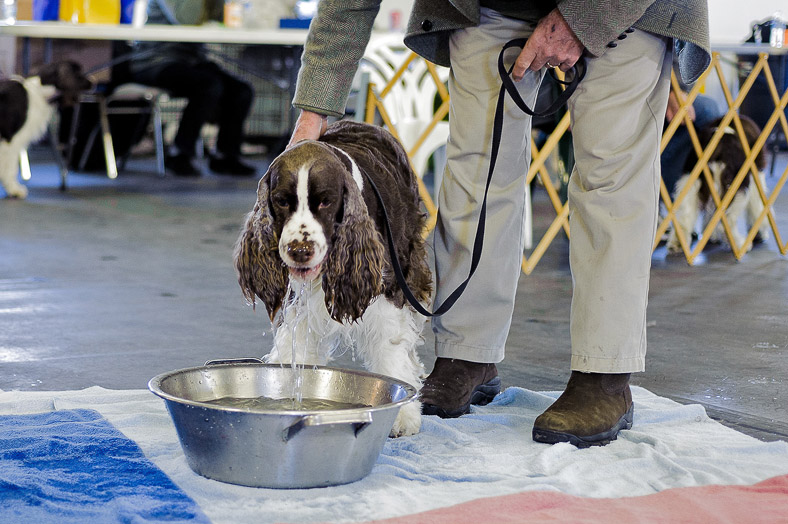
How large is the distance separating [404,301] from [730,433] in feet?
2.65

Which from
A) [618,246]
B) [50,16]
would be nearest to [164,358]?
[618,246]

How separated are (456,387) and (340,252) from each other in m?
0.53

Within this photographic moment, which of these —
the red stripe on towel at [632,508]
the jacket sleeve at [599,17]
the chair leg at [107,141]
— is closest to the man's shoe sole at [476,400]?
the red stripe on towel at [632,508]

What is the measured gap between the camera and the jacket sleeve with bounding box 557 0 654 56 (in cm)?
207

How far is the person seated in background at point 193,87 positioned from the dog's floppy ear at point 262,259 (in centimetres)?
595

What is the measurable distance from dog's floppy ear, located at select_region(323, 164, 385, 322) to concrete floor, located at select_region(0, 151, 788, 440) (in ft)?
2.41

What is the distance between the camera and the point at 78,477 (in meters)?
1.84

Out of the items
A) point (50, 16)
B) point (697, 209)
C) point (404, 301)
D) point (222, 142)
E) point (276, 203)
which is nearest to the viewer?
point (276, 203)

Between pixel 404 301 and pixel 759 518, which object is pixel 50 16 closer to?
pixel 404 301

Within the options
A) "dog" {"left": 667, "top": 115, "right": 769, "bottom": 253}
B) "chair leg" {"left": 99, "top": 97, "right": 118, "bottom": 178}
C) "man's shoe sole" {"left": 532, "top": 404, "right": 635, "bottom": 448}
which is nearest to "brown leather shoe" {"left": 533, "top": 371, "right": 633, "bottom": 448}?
"man's shoe sole" {"left": 532, "top": 404, "right": 635, "bottom": 448}

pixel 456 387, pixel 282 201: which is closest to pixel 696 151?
pixel 456 387

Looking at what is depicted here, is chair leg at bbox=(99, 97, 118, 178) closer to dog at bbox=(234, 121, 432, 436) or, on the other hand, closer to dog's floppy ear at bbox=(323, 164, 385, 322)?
dog at bbox=(234, 121, 432, 436)

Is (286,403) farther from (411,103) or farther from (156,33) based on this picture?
(156,33)

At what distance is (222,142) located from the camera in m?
8.67
